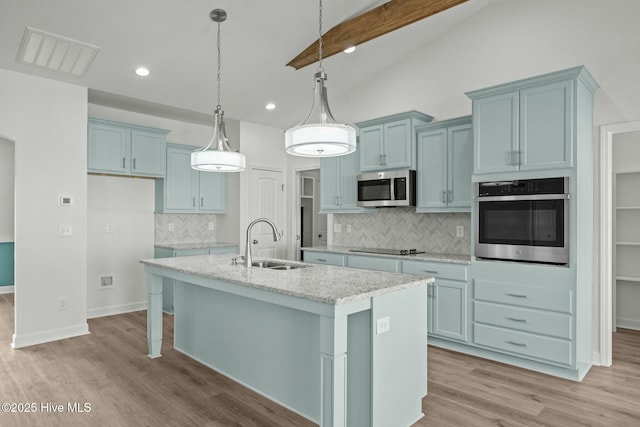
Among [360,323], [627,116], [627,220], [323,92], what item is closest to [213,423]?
[360,323]

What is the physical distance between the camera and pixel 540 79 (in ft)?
10.5

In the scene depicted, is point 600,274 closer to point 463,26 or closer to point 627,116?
point 627,116

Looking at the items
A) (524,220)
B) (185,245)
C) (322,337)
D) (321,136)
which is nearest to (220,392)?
(322,337)

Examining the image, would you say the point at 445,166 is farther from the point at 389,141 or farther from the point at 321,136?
the point at 321,136

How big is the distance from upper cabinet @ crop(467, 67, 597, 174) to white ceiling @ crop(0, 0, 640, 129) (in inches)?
26.8

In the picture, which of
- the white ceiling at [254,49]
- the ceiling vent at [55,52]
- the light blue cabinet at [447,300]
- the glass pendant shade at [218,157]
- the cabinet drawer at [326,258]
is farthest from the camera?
the cabinet drawer at [326,258]

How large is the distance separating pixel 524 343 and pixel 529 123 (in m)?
1.85

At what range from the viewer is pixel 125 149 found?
492cm

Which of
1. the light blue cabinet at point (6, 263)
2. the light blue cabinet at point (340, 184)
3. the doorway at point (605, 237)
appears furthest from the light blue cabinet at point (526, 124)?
the light blue cabinet at point (6, 263)

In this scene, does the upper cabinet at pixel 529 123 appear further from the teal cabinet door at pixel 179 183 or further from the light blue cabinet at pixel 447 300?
the teal cabinet door at pixel 179 183

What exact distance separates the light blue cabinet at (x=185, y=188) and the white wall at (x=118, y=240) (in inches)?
11.6

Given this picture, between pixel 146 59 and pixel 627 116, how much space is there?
4.53 metres

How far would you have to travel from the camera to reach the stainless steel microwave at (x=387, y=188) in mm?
4340

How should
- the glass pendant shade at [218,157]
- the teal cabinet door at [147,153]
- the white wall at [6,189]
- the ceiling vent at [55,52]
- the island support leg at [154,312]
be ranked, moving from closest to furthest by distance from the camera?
the glass pendant shade at [218,157], the ceiling vent at [55,52], the island support leg at [154,312], the teal cabinet door at [147,153], the white wall at [6,189]
